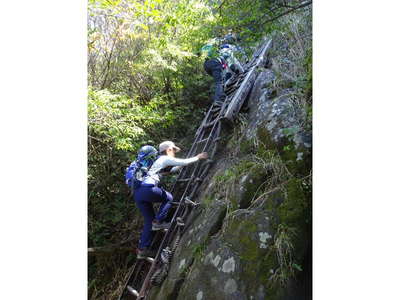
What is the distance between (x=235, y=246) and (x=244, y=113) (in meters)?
2.34

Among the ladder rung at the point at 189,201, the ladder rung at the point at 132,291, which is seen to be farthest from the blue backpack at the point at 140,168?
the ladder rung at the point at 132,291

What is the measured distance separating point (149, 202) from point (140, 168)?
51 cm

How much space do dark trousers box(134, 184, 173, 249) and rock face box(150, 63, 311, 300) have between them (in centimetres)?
63

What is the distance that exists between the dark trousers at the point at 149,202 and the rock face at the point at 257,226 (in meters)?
0.63

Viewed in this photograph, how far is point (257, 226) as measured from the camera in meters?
2.54

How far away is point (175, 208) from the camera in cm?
412

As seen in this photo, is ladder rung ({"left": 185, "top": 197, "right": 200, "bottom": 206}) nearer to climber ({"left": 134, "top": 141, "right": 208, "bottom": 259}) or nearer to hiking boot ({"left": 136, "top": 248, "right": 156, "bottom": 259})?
climber ({"left": 134, "top": 141, "right": 208, "bottom": 259})

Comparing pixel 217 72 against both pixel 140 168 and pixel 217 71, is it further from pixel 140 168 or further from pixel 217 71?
pixel 140 168


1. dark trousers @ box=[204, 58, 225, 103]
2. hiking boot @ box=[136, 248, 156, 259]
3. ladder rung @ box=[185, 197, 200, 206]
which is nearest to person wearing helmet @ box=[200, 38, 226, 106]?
dark trousers @ box=[204, 58, 225, 103]

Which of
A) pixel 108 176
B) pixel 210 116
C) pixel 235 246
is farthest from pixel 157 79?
pixel 235 246

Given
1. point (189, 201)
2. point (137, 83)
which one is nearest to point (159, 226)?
point (189, 201)

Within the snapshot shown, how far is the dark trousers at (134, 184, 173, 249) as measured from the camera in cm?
399

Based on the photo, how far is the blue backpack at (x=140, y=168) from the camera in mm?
4020
